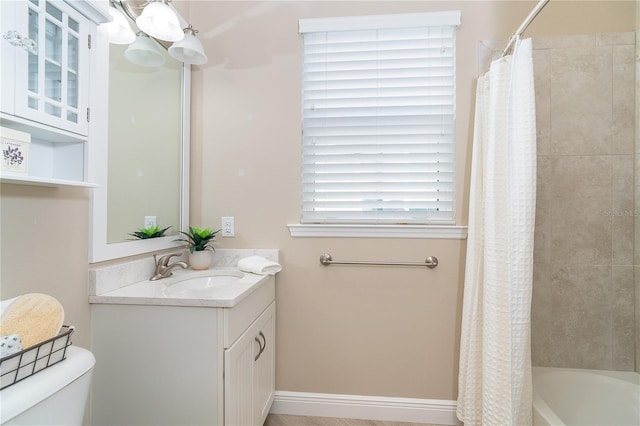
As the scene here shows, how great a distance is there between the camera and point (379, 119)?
1762 mm

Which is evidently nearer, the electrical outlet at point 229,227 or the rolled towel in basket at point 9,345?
the rolled towel in basket at point 9,345

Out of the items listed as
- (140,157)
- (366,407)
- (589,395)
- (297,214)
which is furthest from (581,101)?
(140,157)

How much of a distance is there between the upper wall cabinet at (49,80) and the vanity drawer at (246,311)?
684 millimetres

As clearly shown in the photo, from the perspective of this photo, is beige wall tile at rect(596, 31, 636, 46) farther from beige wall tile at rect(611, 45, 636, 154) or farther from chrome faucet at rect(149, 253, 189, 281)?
chrome faucet at rect(149, 253, 189, 281)

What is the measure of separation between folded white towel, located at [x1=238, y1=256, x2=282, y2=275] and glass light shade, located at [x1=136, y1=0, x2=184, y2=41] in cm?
111

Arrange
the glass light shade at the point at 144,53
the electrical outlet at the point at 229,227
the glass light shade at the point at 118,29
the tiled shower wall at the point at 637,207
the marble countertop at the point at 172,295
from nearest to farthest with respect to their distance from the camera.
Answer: the marble countertop at the point at 172,295 → the glass light shade at the point at 118,29 → the glass light shade at the point at 144,53 → the tiled shower wall at the point at 637,207 → the electrical outlet at the point at 229,227

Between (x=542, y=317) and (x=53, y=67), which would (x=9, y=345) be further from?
(x=542, y=317)

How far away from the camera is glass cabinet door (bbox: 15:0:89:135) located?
86 centimetres

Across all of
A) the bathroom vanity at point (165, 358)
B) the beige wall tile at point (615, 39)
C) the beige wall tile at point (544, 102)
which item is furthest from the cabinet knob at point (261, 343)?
the beige wall tile at point (615, 39)

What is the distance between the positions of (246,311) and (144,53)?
131 cm

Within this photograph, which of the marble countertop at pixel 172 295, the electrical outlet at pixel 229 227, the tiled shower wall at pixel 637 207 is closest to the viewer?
the marble countertop at pixel 172 295

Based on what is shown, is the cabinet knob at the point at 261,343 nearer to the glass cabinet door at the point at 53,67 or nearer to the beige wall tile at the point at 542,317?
the glass cabinet door at the point at 53,67

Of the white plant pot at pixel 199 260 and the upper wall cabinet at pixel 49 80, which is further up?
the upper wall cabinet at pixel 49 80

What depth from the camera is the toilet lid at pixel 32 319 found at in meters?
0.75
